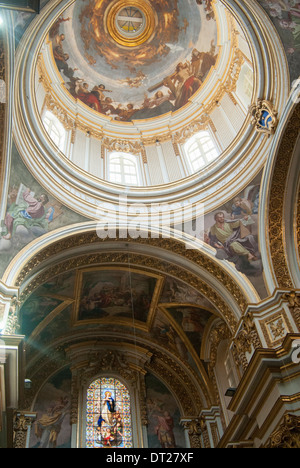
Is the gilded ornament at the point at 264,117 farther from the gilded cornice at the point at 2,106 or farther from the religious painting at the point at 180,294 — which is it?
the gilded cornice at the point at 2,106

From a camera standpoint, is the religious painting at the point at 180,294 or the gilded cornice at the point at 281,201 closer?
the gilded cornice at the point at 281,201

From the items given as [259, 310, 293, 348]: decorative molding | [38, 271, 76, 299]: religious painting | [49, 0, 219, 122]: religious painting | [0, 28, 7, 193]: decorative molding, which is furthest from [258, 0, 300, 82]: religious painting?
[38, 271, 76, 299]: religious painting

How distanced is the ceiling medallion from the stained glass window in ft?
42.6

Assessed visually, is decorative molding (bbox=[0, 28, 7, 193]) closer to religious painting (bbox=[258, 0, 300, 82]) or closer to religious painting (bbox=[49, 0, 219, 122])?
religious painting (bbox=[49, 0, 219, 122])

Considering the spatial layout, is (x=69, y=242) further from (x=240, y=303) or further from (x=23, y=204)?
(x=240, y=303)

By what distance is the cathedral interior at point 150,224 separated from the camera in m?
11.1

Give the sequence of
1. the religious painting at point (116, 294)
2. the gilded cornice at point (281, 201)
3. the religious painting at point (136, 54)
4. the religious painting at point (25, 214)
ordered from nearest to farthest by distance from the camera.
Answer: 1. the religious painting at point (25, 214)
2. the gilded cornice at point (281, 201)
3. the religious painting at point (116, 294)
4. the religious painting at point (136, 54)

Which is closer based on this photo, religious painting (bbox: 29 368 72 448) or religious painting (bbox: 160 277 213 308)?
religious painting (bbox: 29 368 72 448)

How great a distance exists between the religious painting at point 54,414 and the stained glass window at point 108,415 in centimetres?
70

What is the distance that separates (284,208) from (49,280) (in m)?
7.01

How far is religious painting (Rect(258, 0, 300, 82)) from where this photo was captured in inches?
439

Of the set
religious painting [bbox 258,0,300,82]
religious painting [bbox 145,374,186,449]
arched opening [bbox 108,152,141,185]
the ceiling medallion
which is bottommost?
religious painting [bbox 145,374,186,449]

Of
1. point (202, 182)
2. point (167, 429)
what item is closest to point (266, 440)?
point (167, 429)

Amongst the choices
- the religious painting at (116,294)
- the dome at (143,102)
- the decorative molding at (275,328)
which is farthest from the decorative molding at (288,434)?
the dome at (143,102)
